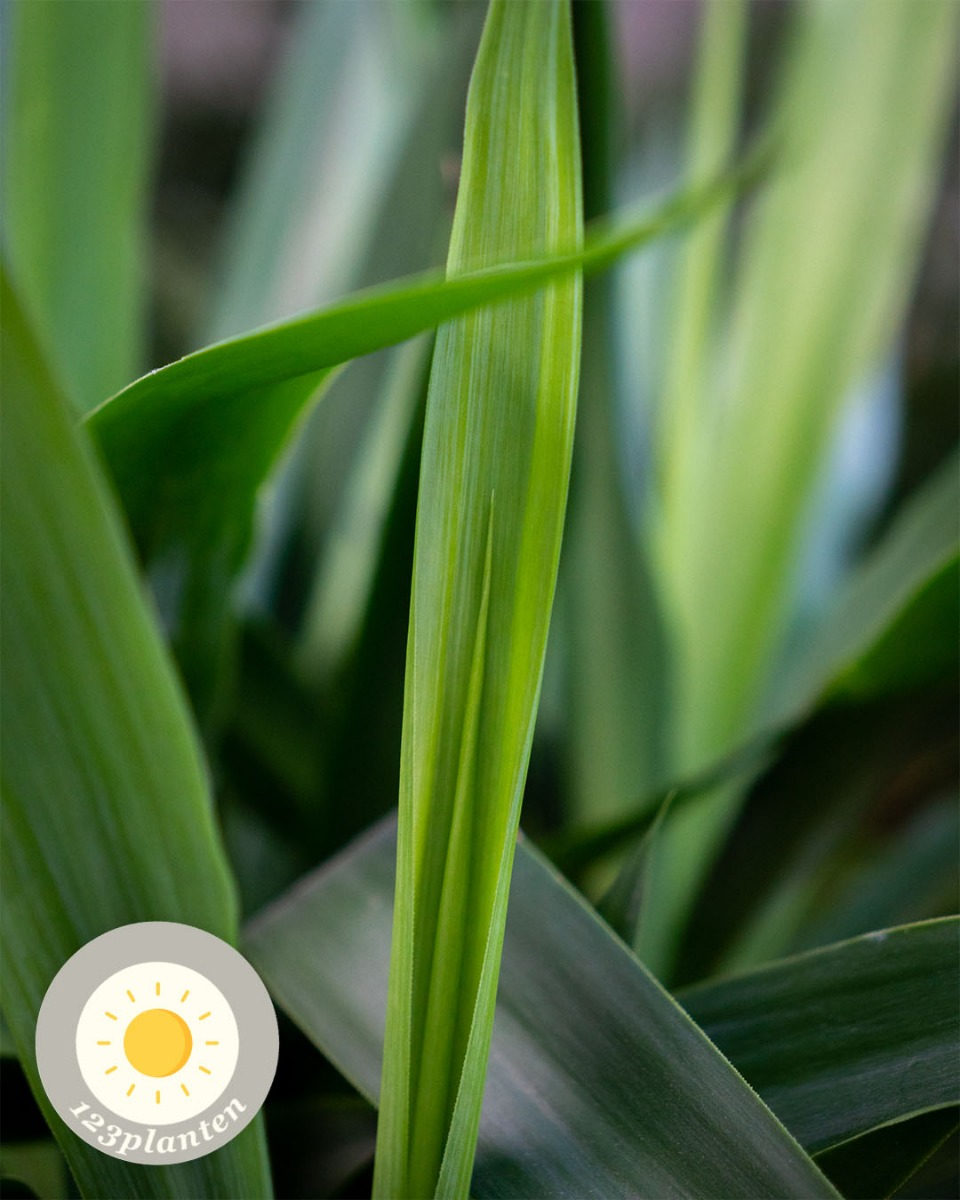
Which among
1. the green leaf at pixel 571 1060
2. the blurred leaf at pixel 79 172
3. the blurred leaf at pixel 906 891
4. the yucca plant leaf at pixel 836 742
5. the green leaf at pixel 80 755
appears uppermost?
the blurred leaf at pixel 79 172

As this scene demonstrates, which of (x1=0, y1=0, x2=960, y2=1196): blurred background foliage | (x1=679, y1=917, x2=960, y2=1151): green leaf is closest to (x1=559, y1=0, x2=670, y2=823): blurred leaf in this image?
(x1=0, y1=0, x2=960, y2=1196): blurred background foliage

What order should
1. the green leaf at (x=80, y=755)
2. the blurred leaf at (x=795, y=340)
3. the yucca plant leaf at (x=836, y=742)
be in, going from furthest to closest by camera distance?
the blurred leaf at (x=795, y=340) < the yucca plant leaf at (x=836, y=742) < the green leaf at (x=80, y=755)

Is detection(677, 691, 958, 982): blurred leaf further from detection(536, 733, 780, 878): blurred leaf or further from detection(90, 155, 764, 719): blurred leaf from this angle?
detection(90, 155, 764, 719): blurred leaf

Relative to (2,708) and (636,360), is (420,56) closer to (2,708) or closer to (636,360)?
(636,360)

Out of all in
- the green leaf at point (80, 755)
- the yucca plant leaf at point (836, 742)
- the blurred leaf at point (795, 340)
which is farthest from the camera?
the blurred leaf at point (795, 340)

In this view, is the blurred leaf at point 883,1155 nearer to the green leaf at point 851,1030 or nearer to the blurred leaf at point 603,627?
the green leaf at point 851,1030

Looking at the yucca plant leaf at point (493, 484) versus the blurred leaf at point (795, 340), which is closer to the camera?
the yucca plant leaf at point (493, 484)

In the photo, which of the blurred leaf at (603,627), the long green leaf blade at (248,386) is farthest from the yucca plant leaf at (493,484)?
the blurred leaf at (603,627)
